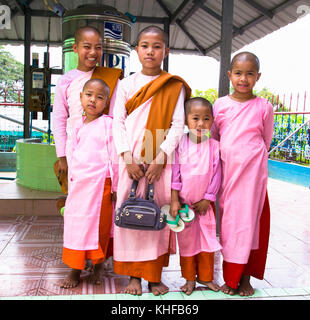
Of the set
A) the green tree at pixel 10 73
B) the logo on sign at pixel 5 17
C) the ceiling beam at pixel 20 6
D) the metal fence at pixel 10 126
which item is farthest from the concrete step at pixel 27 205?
the green tree at pixel 10 73

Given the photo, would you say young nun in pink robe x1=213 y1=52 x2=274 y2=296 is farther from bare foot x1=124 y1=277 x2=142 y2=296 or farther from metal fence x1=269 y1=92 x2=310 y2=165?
metal fence x1=269 y1=92 x2=310 y2=165

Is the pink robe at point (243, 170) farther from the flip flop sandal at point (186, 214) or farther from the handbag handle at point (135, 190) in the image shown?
the handbag handle at point (135, 190)

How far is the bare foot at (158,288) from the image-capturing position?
2377 mm

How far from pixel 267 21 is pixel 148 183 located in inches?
189

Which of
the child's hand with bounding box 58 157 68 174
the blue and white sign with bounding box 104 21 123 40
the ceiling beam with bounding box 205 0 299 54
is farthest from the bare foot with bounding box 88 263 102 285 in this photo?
the ceiling beam with bounding box 205 0 299 54

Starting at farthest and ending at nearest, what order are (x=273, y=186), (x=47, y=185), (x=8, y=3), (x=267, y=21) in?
(x=273, y=186) < (x=8, y=3) < (x=267, y=21) < (x=47, y=185)

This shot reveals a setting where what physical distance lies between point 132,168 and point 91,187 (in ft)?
1.07

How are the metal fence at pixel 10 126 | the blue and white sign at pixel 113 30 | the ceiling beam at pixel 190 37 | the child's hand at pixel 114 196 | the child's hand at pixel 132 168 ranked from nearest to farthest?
the child's hand at pixel 132 168
the child's hand at pixel 114 196
the blue and white sign at pixel 113 30
the ceiling beam at pixel 190 37
the metal fence at pixel 10 126

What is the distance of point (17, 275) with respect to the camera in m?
2.61

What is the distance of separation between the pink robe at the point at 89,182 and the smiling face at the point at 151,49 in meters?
0.47

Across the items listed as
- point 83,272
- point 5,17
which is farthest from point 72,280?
point 5,17
